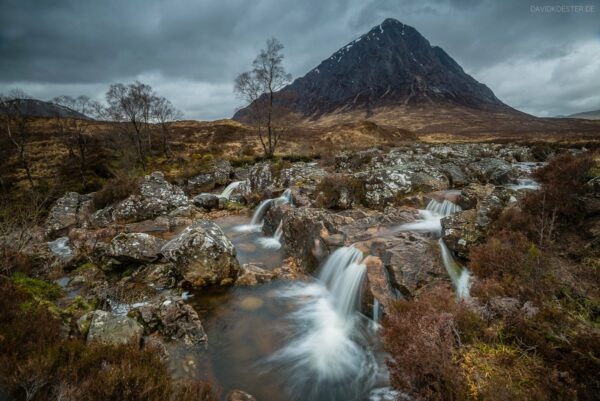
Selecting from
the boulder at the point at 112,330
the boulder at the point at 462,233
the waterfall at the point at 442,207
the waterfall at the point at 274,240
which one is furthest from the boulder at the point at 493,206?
the boulder at the point at 112,330

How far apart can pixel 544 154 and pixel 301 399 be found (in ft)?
112

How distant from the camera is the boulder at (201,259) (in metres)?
8.70

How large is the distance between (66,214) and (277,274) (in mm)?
15591

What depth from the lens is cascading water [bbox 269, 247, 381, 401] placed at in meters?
5.55

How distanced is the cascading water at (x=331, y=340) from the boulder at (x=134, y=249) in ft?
16.7

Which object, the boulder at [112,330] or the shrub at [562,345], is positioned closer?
the shrub at [562,345]

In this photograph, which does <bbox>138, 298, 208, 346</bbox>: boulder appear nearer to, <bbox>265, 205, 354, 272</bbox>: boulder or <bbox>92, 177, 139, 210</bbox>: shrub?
<bbox>265, 205, 354, 272</bbox>: boulder

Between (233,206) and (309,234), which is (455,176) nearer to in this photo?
(309,234)

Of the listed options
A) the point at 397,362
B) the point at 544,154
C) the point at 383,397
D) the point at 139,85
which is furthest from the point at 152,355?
the point at 139,85

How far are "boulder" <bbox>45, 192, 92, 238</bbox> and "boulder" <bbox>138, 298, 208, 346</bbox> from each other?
1338 centimetres

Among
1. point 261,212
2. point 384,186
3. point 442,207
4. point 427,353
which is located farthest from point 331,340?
point 261,212

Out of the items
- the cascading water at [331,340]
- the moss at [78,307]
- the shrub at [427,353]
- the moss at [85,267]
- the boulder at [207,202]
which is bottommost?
the cascading water at [331,340]

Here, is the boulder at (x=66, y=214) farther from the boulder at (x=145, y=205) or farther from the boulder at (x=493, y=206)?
the boulder at (x=493, y=206)

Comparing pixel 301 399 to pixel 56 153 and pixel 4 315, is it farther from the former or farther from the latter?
pixel 56 153
